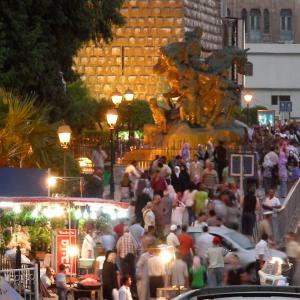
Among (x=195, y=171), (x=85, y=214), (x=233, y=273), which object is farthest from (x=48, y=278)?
(x=195, y=171)

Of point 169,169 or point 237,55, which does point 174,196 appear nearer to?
point 169,169

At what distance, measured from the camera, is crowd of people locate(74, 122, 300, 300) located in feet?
70.7

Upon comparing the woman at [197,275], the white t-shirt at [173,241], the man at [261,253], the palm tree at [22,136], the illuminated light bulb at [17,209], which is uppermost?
the palm tree at [22,136]

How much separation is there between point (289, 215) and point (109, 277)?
10808mm

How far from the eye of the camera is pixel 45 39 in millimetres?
34438

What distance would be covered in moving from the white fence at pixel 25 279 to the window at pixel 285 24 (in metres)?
100

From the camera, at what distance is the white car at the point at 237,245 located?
23.4 metres

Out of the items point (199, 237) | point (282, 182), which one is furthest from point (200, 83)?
point (199, 237)

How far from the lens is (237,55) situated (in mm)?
49188

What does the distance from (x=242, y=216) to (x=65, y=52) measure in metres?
9.48

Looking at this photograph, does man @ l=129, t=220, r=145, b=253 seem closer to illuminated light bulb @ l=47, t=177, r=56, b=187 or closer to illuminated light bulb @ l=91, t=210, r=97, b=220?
illuminated light bulb @ l=91, t=210, r=97, b=220

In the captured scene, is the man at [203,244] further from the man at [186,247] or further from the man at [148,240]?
the man at [148,240]

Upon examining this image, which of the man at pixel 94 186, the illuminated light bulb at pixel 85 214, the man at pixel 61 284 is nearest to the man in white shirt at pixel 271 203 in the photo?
the man at pixel 94 186

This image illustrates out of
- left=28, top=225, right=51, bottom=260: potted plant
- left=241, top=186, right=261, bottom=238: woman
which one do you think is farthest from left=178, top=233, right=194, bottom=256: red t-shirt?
left=241, top=186, right=261, bottom=238: woman
